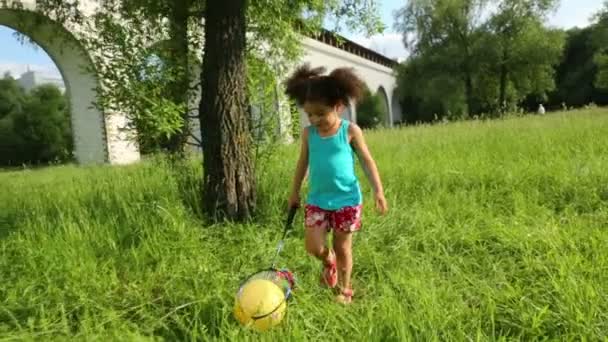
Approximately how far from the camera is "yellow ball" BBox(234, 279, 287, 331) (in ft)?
7.93

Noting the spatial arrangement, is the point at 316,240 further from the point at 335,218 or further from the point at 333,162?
the point at 333,162

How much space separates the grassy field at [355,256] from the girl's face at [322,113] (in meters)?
0.99

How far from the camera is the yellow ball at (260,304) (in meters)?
2.42

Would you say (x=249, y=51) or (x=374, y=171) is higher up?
(x=249, y=51)

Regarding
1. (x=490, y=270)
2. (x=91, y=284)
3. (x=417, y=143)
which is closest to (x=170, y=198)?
(x=91, y=284)

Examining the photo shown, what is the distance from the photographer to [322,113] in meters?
2.78

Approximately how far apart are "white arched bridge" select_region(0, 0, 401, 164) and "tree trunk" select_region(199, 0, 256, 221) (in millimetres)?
746

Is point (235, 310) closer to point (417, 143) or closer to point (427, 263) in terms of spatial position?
point (427, 263)

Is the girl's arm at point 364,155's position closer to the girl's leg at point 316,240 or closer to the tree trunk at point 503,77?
the girl's leg at point 316,240

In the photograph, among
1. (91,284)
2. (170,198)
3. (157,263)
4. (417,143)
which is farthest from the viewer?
(417,143)

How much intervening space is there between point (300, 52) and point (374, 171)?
3495mm

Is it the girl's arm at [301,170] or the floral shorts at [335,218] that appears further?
the girl's arm at [301,170]

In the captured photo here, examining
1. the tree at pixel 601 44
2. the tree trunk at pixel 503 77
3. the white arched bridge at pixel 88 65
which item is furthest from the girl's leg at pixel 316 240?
the tree trunk at pixel 503 77

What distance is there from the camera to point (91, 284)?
122 inches
